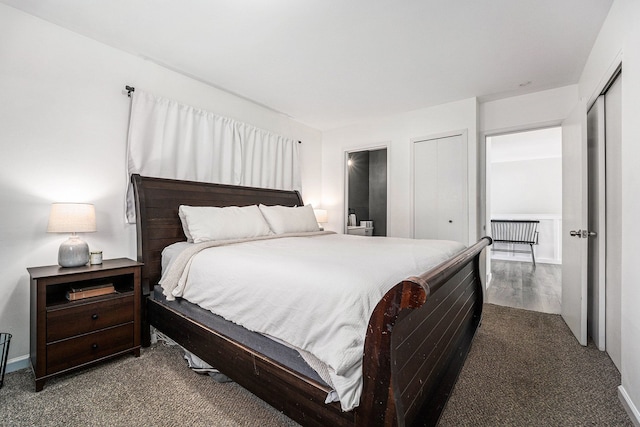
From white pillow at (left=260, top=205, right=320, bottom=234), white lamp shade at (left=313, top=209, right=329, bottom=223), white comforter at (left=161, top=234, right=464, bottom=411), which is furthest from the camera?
white lamp shade at (left=313, top=209, right=329, bottom=223)

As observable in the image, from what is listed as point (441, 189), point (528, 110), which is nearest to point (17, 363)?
point (441, 189)

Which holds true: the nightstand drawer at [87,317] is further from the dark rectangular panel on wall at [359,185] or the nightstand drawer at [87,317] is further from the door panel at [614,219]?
the dark rectangular panel on wall at [359,185]

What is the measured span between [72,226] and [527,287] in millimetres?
5439

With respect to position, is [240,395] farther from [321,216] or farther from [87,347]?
[321,216]

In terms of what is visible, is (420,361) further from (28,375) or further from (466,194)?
(466,194)

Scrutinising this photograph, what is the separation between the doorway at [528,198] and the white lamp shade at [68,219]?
5323 millimetres

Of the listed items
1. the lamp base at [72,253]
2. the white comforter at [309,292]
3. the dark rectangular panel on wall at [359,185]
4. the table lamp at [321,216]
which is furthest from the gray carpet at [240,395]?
the dark rectangular panel on wall at [359,185]

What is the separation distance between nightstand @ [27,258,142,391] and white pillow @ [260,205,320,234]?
1245mm

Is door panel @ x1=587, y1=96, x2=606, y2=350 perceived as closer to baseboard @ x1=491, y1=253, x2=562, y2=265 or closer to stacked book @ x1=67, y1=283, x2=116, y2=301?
stacked book @ x1=67, y1=283, x2=116, y2=301

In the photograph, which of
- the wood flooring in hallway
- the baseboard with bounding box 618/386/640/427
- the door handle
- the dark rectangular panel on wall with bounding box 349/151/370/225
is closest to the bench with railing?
the wood flooring in hallway

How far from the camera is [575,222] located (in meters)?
2.51

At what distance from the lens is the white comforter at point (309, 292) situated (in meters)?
1.06

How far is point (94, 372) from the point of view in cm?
193

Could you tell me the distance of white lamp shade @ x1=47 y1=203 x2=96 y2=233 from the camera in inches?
75.5
